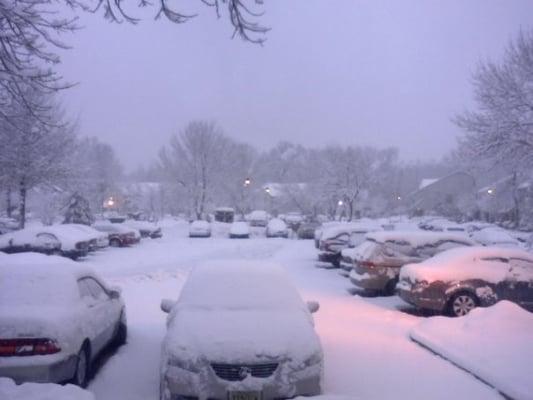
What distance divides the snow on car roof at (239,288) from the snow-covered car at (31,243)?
16.4 m

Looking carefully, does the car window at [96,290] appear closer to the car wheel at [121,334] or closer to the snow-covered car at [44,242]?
the car wheel at [121,334]

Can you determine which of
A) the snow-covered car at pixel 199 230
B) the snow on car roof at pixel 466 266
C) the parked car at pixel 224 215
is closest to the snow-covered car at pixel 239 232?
the snow-covered car at pixel 199 230

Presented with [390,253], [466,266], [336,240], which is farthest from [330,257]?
[466,266]

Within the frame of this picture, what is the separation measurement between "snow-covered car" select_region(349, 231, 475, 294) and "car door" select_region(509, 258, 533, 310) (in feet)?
9.01

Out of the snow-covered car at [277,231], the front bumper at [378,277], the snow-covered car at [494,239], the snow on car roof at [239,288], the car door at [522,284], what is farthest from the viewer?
the snow-covered car at [277,231]

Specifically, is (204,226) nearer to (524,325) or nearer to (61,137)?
(61,137)

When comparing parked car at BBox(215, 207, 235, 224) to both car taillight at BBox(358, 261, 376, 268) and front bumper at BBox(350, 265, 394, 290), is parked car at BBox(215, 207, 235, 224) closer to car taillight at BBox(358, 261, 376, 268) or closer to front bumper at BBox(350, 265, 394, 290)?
car taillight at BBox(358, 261, 376, 268)

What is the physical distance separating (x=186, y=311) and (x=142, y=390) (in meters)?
1.11

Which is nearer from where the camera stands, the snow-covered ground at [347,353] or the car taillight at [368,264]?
the snow-covered ground at [347,353]

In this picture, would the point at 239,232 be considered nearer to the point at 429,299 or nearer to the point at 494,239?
the point at 494,239

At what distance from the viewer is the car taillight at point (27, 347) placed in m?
6.07

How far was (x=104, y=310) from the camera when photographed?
324 inches

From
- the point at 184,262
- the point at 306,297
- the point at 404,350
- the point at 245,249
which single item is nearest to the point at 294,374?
the point at 404,350

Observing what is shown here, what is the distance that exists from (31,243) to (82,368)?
17787 mm
